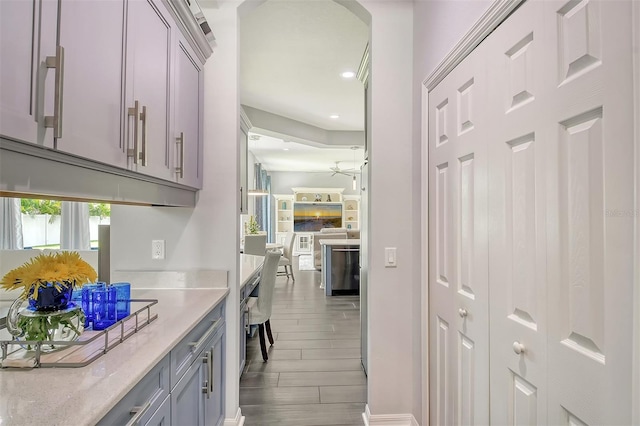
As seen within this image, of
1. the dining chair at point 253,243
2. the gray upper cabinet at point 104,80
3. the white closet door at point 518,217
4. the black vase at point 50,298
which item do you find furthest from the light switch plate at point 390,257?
the dining chair at point 253,243

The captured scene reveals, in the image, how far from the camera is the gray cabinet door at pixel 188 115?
172cm

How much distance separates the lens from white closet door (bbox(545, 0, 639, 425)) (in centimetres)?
81

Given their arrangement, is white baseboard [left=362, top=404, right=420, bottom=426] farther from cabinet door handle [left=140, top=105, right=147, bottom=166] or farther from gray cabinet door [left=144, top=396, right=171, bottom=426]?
cabinet door handle [left=140, top=105, right=147, bottom=166]

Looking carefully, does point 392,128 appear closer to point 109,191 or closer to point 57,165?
point 109,191

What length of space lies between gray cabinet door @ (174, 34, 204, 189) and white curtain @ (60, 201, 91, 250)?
1.85 feet

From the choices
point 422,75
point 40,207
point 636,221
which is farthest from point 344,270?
point 636,221

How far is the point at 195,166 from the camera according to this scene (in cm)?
202

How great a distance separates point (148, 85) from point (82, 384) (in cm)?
106

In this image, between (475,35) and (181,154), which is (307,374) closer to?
(181,154)

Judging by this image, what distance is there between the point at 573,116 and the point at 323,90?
161 inches

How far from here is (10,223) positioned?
1.44 metres

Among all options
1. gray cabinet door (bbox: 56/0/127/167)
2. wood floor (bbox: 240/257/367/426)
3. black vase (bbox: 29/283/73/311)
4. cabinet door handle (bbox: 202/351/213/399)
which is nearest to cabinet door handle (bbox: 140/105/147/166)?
gray cabinet door (bbox: 56/0/127/167)

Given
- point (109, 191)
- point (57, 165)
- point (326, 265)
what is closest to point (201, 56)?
point (109, 191)

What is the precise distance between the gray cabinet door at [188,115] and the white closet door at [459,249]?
132 centimetres
